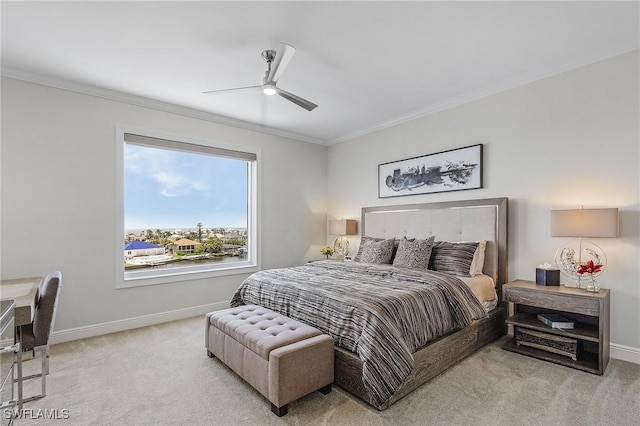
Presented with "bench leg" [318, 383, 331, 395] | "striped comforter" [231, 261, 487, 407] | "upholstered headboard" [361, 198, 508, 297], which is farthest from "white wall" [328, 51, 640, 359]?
"bench leg" [318, 383, 331, 395]

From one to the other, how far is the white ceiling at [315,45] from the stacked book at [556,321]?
7.86 feet

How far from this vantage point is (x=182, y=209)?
14.8ft

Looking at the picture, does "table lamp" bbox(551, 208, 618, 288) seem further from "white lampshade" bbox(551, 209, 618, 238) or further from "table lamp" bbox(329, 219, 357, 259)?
"table lamp" bbox(329, 219, 357, 259)

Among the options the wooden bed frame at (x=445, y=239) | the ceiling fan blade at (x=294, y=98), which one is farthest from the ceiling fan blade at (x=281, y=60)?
the wooden bed frame at (x=445, y=239)

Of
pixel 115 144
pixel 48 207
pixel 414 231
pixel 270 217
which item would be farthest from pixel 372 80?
pixel 48 207

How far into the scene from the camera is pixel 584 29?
8.47 feet

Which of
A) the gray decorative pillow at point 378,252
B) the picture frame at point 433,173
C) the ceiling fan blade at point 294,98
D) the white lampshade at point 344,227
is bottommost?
the gray decorative pillow at point 378,252

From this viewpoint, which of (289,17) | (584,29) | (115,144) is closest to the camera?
(289,17)

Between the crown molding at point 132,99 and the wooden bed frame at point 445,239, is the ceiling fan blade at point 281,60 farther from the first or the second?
the wooden bed frame at point 445,239

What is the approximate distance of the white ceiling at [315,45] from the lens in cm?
234

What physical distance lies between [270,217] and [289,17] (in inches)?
126

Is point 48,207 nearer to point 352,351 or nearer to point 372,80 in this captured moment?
point 352,351

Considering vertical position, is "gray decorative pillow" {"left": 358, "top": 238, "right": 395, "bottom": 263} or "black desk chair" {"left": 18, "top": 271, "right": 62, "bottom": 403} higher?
"gray decorative pillow" {"left": 358, "top": 238, "right": 395, "bottom": 263}

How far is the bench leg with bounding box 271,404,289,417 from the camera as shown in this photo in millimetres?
2047
